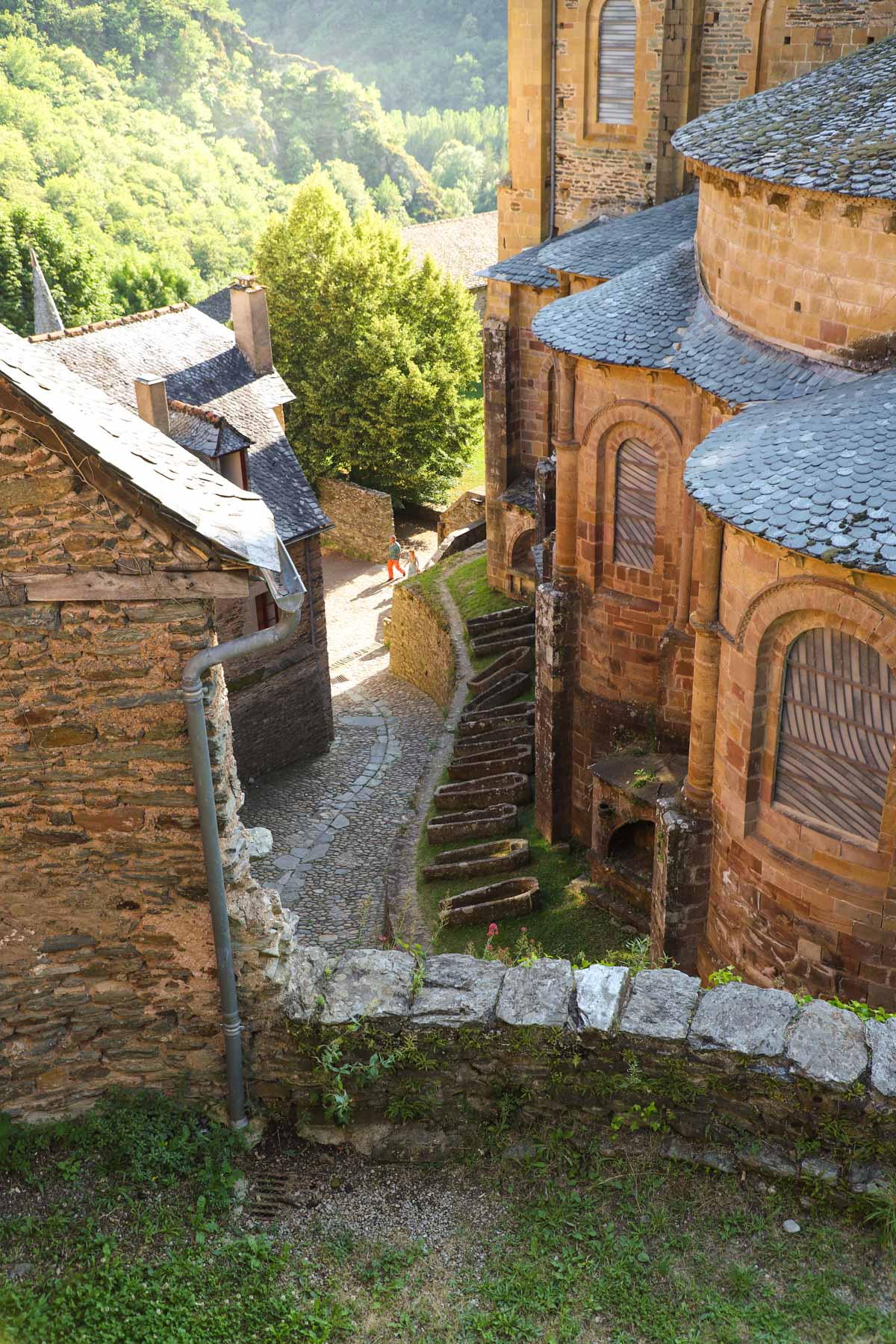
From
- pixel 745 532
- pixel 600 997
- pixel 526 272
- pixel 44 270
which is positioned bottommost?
pixel 44 270

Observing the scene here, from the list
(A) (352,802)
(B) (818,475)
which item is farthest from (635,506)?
(A) (352,802)

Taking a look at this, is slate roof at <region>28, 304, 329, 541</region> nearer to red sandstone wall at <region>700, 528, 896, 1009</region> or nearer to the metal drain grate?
red sandstone wall at <region>700, 528, 896, 1009</region>

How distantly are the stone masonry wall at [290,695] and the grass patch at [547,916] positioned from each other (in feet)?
21.4

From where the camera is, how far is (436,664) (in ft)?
101

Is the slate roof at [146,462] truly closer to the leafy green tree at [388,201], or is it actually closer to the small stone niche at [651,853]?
the small stone niche at [651,853]

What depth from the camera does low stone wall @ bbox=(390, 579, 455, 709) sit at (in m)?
30.1

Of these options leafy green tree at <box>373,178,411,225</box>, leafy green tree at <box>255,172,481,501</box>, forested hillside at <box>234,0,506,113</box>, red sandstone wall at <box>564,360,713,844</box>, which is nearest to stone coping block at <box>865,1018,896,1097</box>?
red sandstone wall at <box>564,360,713,844</box>

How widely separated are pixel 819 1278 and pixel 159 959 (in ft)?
13.8

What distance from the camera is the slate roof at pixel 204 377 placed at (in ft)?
84.9

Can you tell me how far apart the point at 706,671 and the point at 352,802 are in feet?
42.5

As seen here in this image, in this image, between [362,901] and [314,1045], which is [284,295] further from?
[314,1045]

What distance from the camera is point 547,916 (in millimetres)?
19141

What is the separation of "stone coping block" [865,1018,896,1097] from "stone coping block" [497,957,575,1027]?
5.74 feet

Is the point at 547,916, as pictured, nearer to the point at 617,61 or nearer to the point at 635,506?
the point at 635,506
